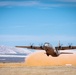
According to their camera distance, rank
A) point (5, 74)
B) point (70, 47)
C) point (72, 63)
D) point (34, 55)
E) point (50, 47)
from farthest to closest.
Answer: point (70, 47) < point (34, 55) < point (72, 63) < point (50, 47) < point (5, 74)

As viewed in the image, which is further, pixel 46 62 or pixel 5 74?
pixel 46 62

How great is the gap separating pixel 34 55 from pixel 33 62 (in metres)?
3.06

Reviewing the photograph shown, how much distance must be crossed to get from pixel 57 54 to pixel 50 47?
890 cm

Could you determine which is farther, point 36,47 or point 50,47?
point 36,47

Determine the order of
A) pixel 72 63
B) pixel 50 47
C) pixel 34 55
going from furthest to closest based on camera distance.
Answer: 1. pixel 34 55
2. pixel 72 63
3. pixel 50 47

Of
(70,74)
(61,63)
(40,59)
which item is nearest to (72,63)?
(61,63)

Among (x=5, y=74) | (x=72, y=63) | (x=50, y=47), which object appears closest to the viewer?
(x=5, y=74)

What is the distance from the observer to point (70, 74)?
50.1m

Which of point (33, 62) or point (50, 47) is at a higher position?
point (50, 47)

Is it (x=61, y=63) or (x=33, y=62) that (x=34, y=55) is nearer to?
(x=33, y=62)

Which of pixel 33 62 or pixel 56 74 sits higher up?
pixel 56 74

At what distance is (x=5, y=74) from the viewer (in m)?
49.7

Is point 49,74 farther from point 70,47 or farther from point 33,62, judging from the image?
point 70,47

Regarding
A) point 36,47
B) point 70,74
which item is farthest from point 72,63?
point 70,74
